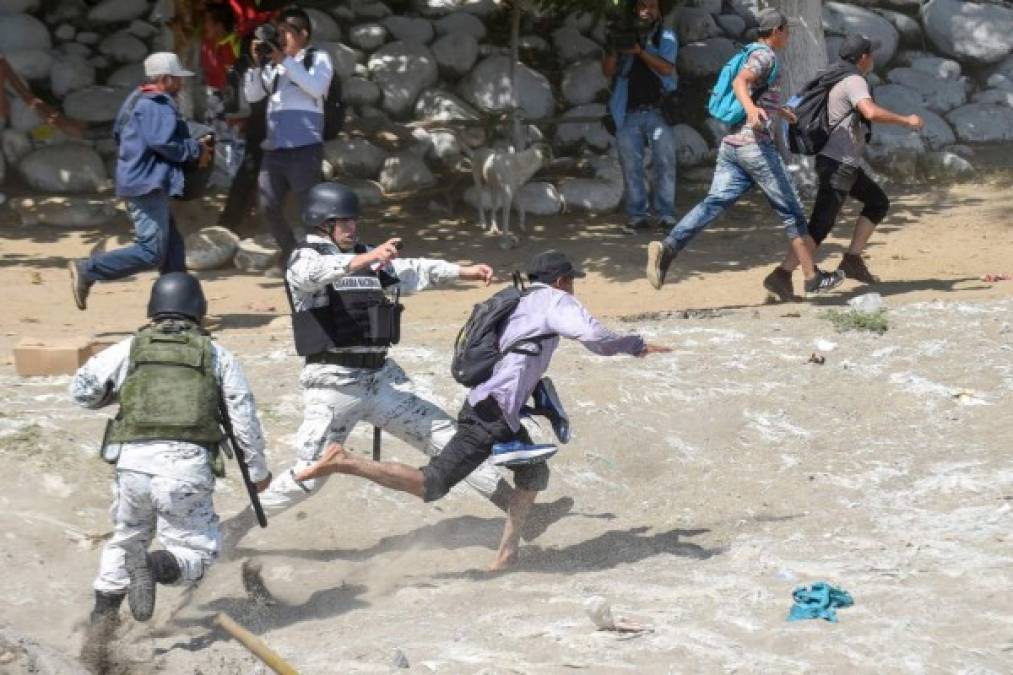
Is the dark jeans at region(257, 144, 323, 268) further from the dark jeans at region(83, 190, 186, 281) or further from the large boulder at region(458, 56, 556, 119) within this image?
the large boulder at region(458, 56, 556, 119)

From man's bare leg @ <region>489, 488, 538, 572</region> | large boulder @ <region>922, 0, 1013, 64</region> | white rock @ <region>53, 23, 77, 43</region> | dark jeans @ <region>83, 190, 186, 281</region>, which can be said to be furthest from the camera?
large boulder @ <region>922, 0, 1013, 64</region>

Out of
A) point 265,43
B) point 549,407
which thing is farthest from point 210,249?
point 549,407

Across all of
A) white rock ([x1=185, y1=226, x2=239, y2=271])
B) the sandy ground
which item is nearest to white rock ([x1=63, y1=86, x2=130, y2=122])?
white rock ([x1=185, y1=226, x2=239, y2=271])

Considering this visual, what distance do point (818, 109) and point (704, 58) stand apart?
6122mm

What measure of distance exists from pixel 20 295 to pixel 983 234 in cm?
745

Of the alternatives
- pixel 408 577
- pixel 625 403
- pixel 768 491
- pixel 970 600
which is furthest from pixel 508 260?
pixel 970 600

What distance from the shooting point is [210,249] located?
13234 mm

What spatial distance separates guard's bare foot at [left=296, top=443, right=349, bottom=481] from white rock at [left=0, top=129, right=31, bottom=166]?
9.14m

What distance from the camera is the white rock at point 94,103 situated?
15750 millimetres

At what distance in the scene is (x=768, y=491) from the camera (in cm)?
857

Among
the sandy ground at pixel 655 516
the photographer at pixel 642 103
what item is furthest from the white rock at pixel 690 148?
the sandy ground at pixel 655 516

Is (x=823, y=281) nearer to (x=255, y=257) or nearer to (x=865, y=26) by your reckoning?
(x=255, y=257)

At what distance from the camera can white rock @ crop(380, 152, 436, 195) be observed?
15.5 meters

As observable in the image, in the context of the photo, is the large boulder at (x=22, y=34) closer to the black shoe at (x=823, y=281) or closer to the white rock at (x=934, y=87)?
the white rock at (x=934, y=87)
